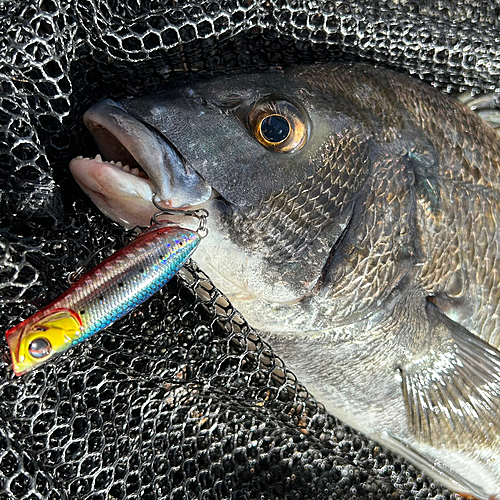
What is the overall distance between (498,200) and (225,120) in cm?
125

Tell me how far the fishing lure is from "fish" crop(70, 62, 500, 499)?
156 mm

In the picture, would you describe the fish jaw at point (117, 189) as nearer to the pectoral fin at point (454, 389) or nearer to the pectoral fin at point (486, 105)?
the pectoral fin at point (454, 389)

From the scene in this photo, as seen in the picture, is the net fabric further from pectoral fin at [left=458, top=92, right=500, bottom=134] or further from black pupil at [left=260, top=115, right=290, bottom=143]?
black pupil at [left=260, top=115, right=290, bottom=143]

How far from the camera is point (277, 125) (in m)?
1.63

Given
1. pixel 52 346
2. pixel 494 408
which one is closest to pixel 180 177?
pixel 52 346

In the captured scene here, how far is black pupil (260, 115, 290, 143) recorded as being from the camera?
162 cm

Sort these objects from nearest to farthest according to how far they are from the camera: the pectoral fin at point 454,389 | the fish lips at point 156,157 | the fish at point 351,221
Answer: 1. the fish lips at point 156,157
2. the fish at point 351,221
3. the pectoral fin at point 454,389

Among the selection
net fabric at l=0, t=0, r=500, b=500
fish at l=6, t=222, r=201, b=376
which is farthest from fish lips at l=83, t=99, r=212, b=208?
net fabric at l=0, t=0, r=500, b=500

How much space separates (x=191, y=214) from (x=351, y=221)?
1.92ft

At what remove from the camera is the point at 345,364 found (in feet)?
6.59

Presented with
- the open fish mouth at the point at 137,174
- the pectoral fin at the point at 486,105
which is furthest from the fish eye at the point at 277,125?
the pectoral fin at the point at 486,105

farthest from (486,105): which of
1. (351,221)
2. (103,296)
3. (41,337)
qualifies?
(41,337)

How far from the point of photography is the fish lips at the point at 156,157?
145 centimetres

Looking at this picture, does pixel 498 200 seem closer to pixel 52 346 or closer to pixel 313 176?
pixel 313 176
